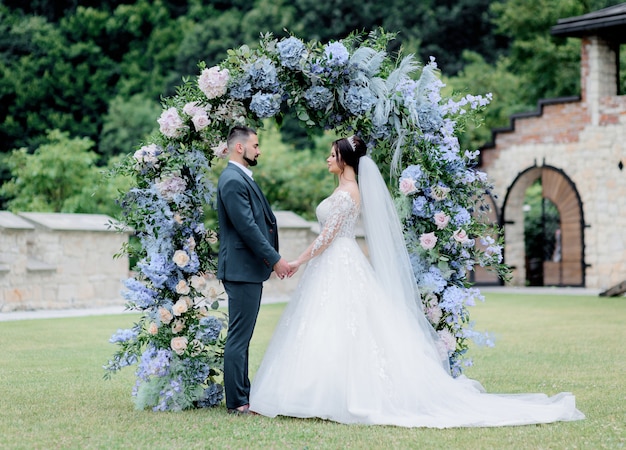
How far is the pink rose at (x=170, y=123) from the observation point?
734 centimetres

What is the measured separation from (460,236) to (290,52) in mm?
1885

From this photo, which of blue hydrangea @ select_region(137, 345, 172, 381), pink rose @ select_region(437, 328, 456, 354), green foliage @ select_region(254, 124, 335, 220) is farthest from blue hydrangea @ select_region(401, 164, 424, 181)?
green foliage @ select_region(254, 124, 335, 220)

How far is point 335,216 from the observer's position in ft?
23.6

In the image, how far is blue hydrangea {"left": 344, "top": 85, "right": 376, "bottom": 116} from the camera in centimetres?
743

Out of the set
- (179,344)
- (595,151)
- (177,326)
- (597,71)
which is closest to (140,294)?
(177,326)

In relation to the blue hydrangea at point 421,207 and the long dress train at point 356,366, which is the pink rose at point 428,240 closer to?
the blue hydrangea at point 421,207

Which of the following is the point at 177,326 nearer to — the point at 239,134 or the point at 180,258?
the point at 180,258

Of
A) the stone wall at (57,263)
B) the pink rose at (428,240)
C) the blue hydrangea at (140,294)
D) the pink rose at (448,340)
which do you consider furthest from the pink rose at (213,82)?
the stone wall at (57,263)

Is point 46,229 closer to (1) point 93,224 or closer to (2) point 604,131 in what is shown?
(1) point 93,224

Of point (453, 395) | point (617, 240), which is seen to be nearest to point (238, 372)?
point (453, 395)

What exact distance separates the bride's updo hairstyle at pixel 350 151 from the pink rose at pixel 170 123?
3.88 ft

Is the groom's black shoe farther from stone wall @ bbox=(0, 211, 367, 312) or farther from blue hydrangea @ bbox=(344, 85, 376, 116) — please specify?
stone wall @ bbox=(0, 211, 367, 312)

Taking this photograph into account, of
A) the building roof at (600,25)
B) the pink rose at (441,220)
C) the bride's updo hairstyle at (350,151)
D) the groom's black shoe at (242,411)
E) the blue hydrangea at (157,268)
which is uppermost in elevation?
the building roof at (600,25)

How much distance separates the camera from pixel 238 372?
22.5 feet
